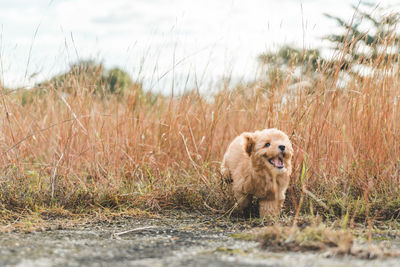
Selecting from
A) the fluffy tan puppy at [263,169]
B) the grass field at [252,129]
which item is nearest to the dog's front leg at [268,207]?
the fluffy tan puppy at [263,169]

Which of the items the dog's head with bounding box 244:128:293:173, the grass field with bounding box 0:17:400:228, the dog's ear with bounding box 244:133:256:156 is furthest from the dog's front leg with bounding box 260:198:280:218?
the dog's ear with bounding box 244:133:256:156

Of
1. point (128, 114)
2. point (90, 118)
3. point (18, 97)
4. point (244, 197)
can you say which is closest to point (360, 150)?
point (244, 197)

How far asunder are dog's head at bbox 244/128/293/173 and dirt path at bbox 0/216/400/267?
485 millimetres

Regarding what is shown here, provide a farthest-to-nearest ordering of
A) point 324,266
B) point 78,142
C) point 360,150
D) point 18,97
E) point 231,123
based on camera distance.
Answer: point 18,97, point 231,123, point 78,142, point 360,150, point 324,266

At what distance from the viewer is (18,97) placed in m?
5.42

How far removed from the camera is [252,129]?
448 cm

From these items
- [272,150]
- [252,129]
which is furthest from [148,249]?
[252,129]

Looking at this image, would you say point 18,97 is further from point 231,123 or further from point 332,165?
point 332,165

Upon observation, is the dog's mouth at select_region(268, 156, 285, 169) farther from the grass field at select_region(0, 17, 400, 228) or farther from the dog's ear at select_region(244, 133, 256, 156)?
the grass field at select_region(0, 17, 400, 228)

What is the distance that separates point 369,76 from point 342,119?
44 centimetres

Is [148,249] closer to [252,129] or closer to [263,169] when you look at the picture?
[263,169]

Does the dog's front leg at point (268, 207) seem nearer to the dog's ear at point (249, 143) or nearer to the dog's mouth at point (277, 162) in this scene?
the dog's mouth at point (277, 162)

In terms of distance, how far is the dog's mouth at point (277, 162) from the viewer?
10.6 ft

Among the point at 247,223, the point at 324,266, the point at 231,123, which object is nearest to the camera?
the point at 324,266
